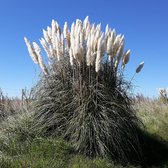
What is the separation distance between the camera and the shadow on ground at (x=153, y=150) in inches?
337

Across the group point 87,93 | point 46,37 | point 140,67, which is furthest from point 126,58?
point 46,37

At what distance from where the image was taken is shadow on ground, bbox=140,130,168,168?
857 centimetres

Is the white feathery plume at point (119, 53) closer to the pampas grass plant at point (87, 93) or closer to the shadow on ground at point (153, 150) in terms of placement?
the pampas grass plant at point (87, 93)

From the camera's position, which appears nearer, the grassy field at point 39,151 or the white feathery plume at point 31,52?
the grassy field at point 39,151

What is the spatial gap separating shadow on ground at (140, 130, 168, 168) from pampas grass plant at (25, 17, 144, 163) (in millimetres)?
478

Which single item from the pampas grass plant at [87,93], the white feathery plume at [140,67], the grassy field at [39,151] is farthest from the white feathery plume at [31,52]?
the white feathery plume at [140,67]

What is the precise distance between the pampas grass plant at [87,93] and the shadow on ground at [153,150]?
1.57ft

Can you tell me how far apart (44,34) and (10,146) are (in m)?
2.76

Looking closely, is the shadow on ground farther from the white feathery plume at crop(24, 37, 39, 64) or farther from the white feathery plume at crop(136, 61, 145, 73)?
the white feathery plume at crop(24, 37, 39, 64)

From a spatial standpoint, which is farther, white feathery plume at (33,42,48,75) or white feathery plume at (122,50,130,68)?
white feathery plume at (122,50,130,68)

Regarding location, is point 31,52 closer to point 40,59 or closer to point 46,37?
point 40,59

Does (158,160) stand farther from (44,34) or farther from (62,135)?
(44,34)

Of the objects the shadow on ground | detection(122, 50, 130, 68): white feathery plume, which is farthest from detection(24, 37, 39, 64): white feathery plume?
the shadow on ground

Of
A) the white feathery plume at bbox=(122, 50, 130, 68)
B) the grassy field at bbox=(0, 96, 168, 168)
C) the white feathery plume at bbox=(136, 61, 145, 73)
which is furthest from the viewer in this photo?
the white feathery plume at bbox=(136, 61, 145, 73)
